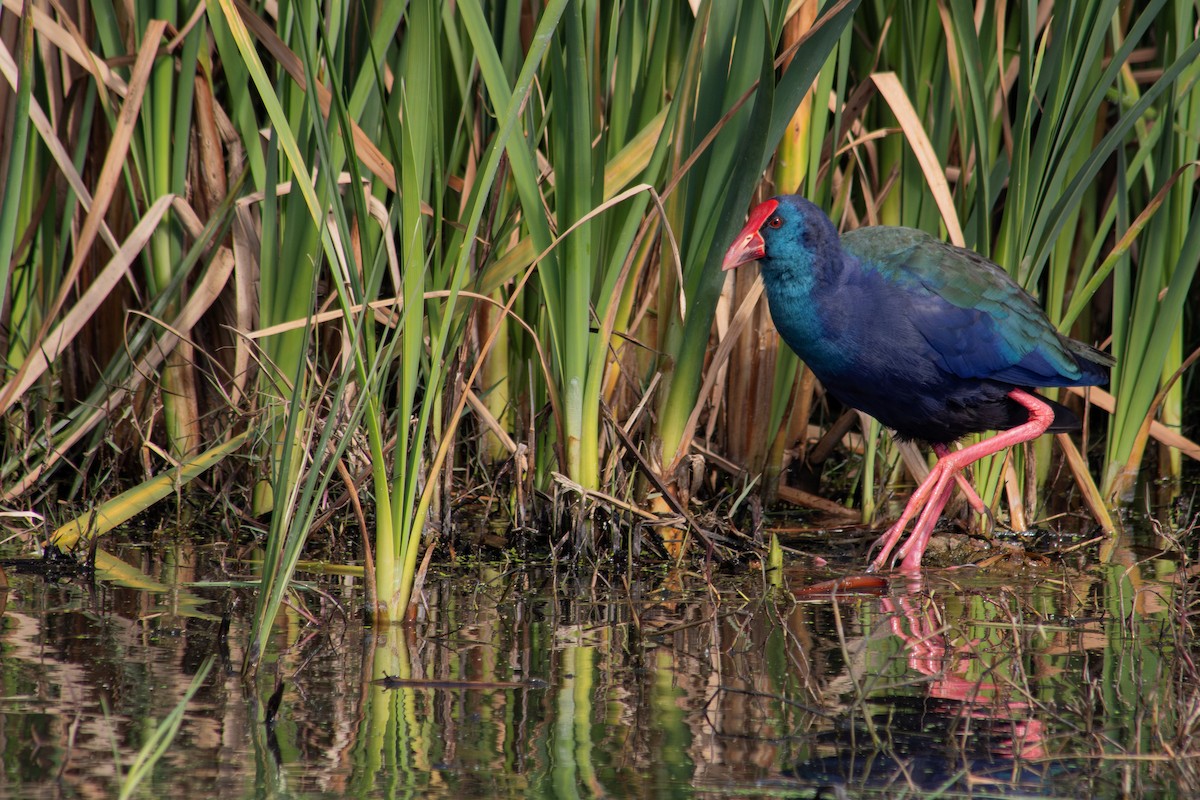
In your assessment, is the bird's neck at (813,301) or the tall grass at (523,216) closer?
the tall grass at (523,216)

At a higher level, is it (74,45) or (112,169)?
(74,45)

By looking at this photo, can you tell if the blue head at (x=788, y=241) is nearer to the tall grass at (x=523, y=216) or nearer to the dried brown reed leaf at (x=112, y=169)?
the tall grass at (x=523, y=216)

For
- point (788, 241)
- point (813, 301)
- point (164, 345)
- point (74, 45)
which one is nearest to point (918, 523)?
point (813, 301)

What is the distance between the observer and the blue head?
323cm

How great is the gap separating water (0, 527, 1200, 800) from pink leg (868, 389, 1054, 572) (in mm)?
301

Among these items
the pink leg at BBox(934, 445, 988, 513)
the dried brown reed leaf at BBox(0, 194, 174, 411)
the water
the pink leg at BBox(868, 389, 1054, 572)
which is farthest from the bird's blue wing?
the dried brown reed leaf at BBox(0, 194, 174, 411)

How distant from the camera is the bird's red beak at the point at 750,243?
3.20 m

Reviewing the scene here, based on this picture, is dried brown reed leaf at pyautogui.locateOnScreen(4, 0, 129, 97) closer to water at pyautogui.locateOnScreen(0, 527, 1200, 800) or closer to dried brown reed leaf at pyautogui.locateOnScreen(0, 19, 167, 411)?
dried brown reed leaf at pyautogui.locateOnScreen(0, 19, 167, 411)

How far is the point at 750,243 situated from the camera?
3223mm

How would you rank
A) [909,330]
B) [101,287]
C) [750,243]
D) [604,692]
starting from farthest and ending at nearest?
[101,287] < [909,330] < [750,243] < [604,692]

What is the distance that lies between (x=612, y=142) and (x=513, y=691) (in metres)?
1.58

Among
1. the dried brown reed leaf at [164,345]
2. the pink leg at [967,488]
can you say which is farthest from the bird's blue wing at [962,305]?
the dried brown reed leaf at [164,345]

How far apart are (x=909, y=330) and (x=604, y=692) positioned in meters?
1.51

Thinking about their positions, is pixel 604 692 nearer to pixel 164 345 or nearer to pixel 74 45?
pixel 164 345
